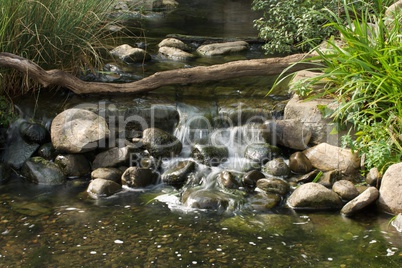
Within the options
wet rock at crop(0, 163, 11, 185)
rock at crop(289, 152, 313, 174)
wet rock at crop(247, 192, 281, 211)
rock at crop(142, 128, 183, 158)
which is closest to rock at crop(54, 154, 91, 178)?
wet rock at crop(0, 163, 11, 185)

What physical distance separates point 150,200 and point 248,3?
35.3 ft

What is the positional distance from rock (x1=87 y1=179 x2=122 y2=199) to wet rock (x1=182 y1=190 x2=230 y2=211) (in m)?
0.82

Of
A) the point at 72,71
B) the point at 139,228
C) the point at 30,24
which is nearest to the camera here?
the point at 139,228

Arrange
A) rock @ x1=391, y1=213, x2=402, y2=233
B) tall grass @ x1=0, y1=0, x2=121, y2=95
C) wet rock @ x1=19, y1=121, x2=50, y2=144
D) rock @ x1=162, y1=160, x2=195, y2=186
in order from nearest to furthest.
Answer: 1. rock @ x1=391, y1=213, x2=402, y2=233
2. rock @ x1=162, y1=160, x2=195, y2=186
3. wet rock @ x1=19, y1=121, x2=50, y2=144
4. tall grass @ x1=0, y1=0, x2=121, y2=95

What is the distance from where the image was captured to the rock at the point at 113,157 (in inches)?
273

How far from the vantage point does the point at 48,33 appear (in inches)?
304

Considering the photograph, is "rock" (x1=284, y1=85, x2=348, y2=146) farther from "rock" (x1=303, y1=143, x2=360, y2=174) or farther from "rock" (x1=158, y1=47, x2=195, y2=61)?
"rock" (x1=158, y1=47, x2=195, y2=61)

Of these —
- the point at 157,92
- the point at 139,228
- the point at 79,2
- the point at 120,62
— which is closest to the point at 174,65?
the point at 120,62

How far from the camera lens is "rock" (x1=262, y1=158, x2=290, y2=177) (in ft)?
21.8

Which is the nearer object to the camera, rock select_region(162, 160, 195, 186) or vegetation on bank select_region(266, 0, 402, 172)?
vegetation on bank select_region(266, 0, 402, 172)

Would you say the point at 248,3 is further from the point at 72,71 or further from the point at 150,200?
the point at 150,200

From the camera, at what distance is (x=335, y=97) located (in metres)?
6.82

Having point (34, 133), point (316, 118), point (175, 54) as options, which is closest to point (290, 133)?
point (316, 118)

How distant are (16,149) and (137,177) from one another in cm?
169
